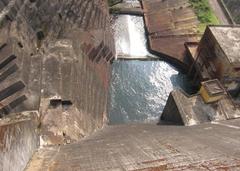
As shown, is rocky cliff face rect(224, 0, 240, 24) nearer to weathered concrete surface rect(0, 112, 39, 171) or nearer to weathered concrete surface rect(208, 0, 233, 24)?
weathered concrete surface rect(208, 0, 233, 24)

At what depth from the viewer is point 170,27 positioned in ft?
50.6

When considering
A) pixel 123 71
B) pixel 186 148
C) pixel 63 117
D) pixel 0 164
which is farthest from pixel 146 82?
pixel 0 164

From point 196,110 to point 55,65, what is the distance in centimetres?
502

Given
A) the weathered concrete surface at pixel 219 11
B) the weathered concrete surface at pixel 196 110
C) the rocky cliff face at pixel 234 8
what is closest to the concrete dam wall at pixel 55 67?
the weathered concrete surface at pixel 196 110

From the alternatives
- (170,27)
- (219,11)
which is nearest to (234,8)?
(219,11)

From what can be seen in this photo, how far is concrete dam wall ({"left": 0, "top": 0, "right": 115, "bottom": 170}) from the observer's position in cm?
758

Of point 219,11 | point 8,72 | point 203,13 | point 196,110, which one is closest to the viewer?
point 8,72

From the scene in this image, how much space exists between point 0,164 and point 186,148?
260cm

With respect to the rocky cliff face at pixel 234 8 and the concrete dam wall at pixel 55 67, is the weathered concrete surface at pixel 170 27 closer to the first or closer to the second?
the rocky cliff face at pixel 234 8

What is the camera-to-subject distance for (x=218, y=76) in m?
12.3

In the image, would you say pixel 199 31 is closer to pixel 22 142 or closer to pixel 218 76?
pixel 218 76

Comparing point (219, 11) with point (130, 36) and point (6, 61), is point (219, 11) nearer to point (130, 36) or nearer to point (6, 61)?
point (130, 36)

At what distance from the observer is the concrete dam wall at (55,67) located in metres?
7.58

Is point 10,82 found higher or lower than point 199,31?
lower
